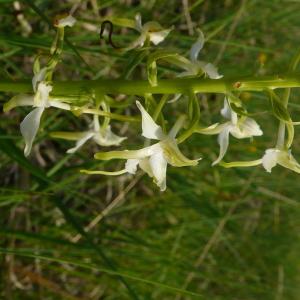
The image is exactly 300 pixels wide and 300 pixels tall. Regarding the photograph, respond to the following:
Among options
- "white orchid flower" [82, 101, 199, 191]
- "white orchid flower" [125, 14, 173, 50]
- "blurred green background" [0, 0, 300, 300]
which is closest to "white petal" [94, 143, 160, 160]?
"white orchid flower" [82, 101, 199, 191]

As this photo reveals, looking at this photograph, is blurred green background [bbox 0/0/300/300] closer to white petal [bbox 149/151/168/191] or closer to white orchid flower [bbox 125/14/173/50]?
white orchid flower [bbox 125/14/173/50]

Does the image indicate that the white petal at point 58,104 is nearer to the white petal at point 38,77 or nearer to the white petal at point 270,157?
the white petal at point 38,77

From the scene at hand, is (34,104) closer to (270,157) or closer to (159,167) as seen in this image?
(159,167)

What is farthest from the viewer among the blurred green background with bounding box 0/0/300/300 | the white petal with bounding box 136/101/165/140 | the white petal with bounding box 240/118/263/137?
the blurred green background with bounding box 0/0/300/300

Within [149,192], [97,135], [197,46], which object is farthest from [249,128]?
[149,192]

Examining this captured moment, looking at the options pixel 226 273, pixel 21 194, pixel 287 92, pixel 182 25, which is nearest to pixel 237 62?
pixel 182 25

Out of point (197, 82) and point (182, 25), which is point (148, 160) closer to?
point (197, 82)
